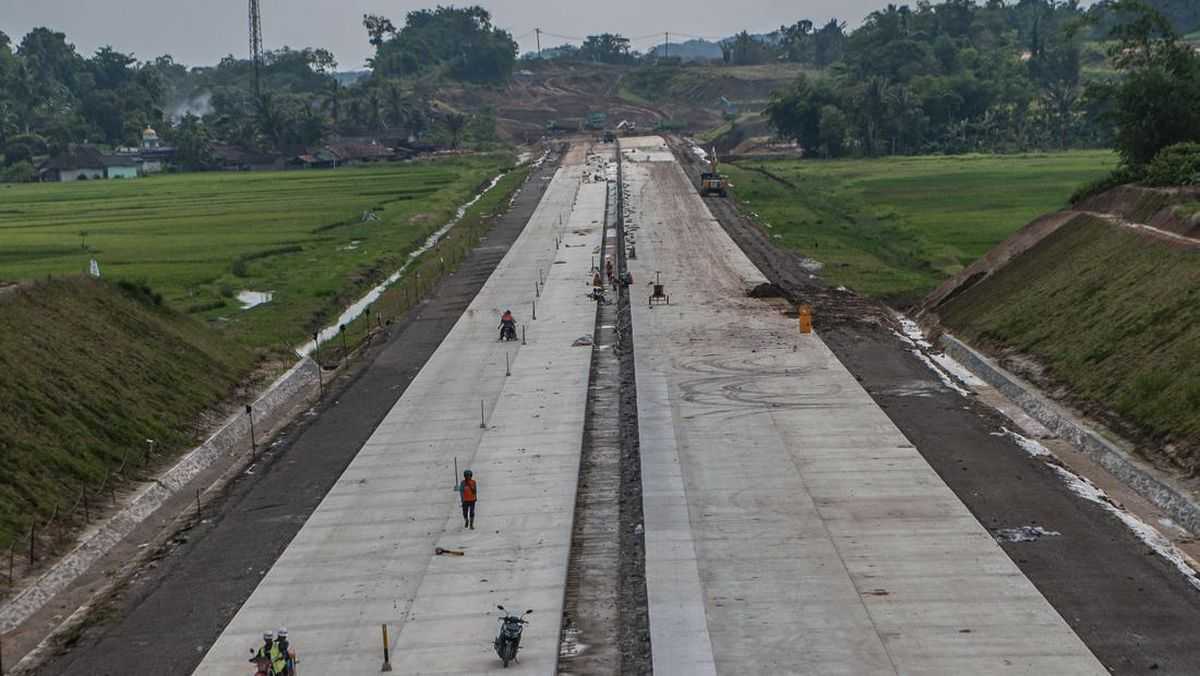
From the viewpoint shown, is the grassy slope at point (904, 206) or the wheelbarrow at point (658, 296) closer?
the wheelbarrow at point (658, 296)

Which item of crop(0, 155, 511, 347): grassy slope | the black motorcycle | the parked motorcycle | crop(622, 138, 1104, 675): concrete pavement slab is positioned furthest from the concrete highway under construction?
crop(0, 155, 511, 347): grassy slope

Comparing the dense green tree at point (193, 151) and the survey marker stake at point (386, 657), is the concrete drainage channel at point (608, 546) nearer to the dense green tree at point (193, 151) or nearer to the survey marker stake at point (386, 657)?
the survey marker stake at point (386, 657)

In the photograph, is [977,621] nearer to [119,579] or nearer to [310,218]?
[119,579]

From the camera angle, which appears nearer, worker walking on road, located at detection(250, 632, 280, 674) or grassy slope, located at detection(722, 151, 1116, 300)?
worker walking on road, located at detection(250, 632, 280, 674)

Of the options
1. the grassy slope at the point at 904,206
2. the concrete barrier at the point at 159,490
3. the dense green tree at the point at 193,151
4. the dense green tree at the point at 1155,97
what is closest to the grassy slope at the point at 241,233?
the concrete barrier at the point at 159,490

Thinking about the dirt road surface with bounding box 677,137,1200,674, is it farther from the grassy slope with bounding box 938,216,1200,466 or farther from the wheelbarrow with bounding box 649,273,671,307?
the wheelbarrow with bounding box 649,273,671,307

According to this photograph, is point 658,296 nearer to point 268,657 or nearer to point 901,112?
point 268,657
